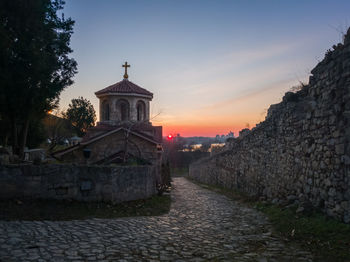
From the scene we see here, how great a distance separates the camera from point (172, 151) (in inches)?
2304

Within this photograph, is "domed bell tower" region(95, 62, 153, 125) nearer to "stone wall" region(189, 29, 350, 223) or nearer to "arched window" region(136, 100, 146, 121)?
Answer: "arched window" region(136, 100, 146, 121)

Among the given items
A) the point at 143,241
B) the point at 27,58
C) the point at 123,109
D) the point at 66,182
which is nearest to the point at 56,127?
the point at 123,109

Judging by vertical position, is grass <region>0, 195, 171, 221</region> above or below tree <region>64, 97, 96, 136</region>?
below

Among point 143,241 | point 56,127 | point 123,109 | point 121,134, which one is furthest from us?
point 56,127

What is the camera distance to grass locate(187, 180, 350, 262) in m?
4.46

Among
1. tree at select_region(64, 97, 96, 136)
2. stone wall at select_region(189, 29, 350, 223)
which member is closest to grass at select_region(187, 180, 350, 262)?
stone wall at select_region(189, 29, 350, 223)

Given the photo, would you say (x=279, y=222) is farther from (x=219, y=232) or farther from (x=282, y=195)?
(x=282, y=195)

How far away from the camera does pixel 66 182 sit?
8344mm

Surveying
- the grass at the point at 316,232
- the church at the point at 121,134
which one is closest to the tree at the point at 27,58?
the church at the point at 121,134

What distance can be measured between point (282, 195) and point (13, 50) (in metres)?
12.2

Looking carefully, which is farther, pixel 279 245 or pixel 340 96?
pixel 340 96

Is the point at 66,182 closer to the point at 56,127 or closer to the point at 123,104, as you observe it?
the point at 123,104

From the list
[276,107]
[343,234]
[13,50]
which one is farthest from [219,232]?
[13,50]

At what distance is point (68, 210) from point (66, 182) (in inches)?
40.5
